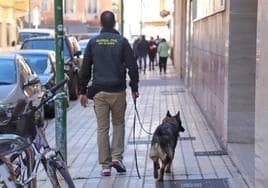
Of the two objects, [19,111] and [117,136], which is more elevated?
[19,111]

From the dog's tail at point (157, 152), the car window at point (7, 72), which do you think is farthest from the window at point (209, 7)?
the car window at point (7, 72)

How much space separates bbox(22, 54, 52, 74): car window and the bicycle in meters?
11.5

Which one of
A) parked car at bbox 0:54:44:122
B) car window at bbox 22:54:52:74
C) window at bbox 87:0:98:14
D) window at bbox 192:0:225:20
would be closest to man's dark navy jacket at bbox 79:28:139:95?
parked car at bbox 0:54:44:122

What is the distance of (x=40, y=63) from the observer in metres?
17.3

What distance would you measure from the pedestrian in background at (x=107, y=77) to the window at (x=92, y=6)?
73125 millimetres

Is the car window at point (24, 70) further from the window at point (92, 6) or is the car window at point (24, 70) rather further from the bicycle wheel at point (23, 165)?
the window at point (92, 6)

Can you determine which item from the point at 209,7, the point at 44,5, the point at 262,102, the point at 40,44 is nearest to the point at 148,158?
the point at 262,102

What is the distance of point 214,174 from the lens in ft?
27.3

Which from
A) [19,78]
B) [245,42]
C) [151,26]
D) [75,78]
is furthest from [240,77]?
[151,26]

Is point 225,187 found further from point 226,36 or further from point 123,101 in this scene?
point 226,36

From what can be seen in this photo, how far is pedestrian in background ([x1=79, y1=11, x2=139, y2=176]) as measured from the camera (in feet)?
26.9

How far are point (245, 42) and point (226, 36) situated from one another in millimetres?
444

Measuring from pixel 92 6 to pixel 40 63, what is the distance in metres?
64.9

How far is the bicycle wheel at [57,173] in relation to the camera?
5555mm
